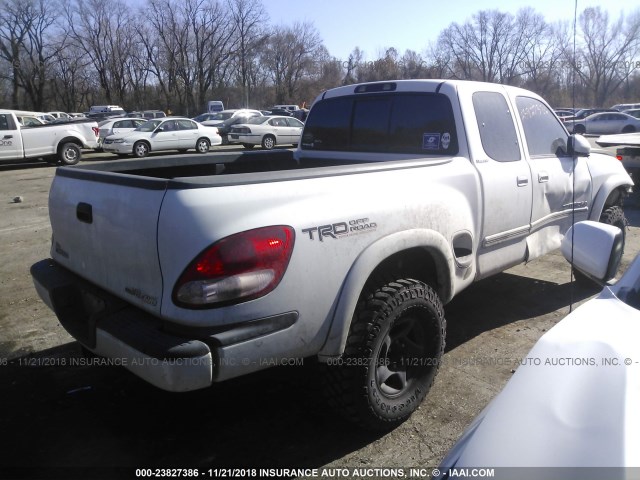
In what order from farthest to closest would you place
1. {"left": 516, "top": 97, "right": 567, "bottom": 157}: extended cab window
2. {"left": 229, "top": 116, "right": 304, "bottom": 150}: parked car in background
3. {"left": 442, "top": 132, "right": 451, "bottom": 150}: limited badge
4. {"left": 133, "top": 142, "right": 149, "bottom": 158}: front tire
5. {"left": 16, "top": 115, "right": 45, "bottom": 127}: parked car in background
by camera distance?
1. {"left": 229, "top": 116, "right": 304, "bottom": 150}: parked car in background
2. {"left": 133, "top": 142, "right": 149, "bottom": 158}: front tire
3. {"left": 16, "top": 115, "right": 45, "bottom": 127}: parked car in background
4. {"left": 516, "top": 97, "right": 567, "bottom": 157}: extended cab window
5. {"left": 442, "top": 132, "right": 451, "bottom": 150}: limited badge

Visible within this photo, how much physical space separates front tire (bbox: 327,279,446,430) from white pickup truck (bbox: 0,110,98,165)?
1854cm

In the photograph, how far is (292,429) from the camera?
3113mm

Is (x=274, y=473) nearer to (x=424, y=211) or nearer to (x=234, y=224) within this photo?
(x=234, y=224)

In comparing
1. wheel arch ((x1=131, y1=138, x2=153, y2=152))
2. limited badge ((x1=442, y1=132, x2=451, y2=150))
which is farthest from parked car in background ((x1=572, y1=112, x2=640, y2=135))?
limited badge ((x1=442, y1=132, x2=451, y2=150))

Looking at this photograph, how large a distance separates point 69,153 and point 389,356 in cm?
1871

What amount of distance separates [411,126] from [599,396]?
290cm

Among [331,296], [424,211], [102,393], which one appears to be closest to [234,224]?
[331,296]

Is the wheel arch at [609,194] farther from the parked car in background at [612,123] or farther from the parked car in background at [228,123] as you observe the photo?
the parked car in background at [612,123]

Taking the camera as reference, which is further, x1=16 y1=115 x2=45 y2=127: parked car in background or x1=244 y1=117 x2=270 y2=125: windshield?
x1=244 y1=117 x2=270 y2=125: windshield

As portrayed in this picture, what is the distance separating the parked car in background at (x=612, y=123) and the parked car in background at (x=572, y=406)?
31.5 meters

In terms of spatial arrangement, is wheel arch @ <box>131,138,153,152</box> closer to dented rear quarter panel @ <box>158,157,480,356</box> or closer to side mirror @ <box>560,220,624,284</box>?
dented rear quarter panel @ <box>158,157,480,356</box>

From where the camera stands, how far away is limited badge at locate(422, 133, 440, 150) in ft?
12.8

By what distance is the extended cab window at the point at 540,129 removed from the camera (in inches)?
178

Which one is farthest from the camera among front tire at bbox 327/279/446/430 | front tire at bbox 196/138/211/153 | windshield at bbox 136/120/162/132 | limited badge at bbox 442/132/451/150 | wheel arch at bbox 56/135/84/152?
front tire at bbox 196/138/211/153
